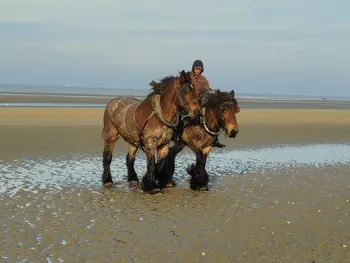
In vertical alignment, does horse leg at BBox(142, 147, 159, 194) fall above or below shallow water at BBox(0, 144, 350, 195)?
above

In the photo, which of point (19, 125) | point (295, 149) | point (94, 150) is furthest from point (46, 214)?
point (19, 125)

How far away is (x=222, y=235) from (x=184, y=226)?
66cm

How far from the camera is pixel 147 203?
28.5ft

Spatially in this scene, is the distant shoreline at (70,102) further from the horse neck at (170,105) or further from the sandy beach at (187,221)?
the horse neck at (170,105)

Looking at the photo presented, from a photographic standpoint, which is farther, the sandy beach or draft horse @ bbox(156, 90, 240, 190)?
draft horse @ bbox(156, 90, 240, 190)

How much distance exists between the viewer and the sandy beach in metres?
6.10

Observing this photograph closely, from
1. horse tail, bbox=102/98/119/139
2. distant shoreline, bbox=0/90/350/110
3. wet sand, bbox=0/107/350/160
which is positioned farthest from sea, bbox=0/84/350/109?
horse tail, bbox=102/98/119/139

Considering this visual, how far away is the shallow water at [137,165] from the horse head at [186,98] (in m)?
2.44

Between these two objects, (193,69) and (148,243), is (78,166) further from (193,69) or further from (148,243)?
(148,243)

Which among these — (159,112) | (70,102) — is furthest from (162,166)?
(70,102)

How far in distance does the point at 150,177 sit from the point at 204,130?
1440 mm

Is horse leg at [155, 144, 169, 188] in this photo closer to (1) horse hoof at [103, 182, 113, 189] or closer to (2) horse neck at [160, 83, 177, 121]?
(2) horse neck at [160, 83, 177, 121]

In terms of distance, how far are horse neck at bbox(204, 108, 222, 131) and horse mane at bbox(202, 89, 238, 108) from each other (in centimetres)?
10

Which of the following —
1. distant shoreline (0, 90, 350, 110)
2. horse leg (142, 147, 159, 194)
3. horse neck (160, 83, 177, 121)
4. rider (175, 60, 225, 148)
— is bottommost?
distant shoreline (0, 90, 350, 110)
